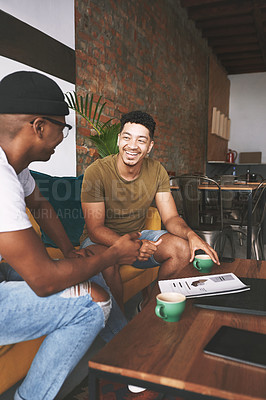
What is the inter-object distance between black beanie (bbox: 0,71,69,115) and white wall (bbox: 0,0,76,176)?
4.08ft

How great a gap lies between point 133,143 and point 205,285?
1.06 metres

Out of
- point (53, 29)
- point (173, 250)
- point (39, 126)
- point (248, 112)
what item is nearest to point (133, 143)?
point (173, 250)

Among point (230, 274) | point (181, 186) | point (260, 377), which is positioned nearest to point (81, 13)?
point (181, 186)

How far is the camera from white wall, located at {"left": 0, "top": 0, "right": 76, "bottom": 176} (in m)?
2.21

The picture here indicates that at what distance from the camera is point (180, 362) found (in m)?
0.72

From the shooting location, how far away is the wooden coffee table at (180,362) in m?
0.64

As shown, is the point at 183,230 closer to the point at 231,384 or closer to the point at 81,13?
the point at 231,384

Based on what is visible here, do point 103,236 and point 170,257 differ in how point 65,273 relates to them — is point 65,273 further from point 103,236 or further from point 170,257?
point 170,257

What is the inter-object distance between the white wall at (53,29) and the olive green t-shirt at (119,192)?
71 centimetres

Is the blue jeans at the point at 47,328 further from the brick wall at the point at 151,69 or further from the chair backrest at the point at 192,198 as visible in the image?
the brick wall at the point at 151,69

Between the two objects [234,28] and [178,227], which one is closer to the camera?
[178,227]

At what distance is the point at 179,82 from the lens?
5.67m

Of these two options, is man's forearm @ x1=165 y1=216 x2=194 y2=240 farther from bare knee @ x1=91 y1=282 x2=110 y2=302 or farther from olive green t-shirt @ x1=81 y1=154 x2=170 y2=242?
bare knee @ x1=91 y1=282 x2=110 y2=302

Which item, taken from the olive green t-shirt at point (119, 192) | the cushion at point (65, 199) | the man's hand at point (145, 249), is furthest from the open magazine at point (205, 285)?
the cushion at point (65, 199)
